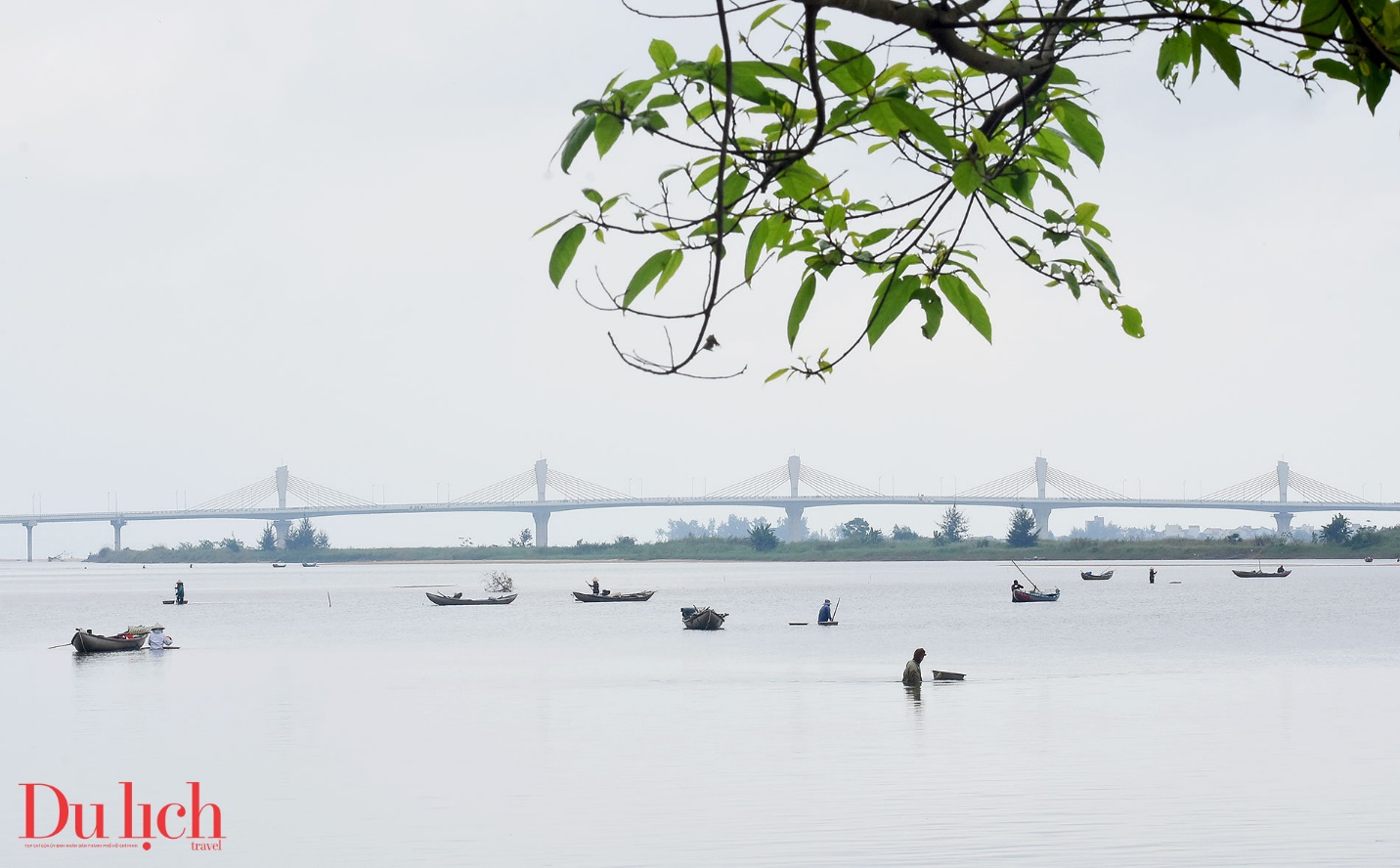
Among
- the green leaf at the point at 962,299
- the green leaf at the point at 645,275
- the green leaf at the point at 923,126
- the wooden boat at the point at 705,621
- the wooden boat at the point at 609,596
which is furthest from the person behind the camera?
the wooden boat at the point at 609,596

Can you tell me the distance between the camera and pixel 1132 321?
2547 millimetres

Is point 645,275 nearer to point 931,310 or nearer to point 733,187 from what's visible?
point 733,187

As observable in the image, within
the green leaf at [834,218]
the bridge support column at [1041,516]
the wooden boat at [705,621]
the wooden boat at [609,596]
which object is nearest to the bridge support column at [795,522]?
the bridge support column at [1041,516]

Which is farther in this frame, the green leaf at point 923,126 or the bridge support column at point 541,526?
the bridge support column at point 541,526

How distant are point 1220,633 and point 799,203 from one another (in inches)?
1809

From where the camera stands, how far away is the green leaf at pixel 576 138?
206cm

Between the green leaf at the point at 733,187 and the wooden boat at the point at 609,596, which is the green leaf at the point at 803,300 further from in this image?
the wooden boat at the point at 609,596

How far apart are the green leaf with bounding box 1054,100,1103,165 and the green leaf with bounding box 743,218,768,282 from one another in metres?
0.51

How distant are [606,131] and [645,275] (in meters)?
0.26

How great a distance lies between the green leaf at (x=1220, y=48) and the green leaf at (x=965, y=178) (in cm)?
42

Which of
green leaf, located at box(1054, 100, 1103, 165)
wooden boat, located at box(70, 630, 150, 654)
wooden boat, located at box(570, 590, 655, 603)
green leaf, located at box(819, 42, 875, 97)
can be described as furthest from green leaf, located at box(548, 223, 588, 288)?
wooden boat, located at box(570, 590, 655, 603)

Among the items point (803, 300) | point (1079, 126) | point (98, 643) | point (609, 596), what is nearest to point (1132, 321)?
point (1079, 126)

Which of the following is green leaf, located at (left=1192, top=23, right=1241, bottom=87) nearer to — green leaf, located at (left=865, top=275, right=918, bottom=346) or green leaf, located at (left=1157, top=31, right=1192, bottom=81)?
green leaf, located at (left=1157, top=31, right=1192, bottom=81)

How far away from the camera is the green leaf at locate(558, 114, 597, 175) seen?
206 centimetres
